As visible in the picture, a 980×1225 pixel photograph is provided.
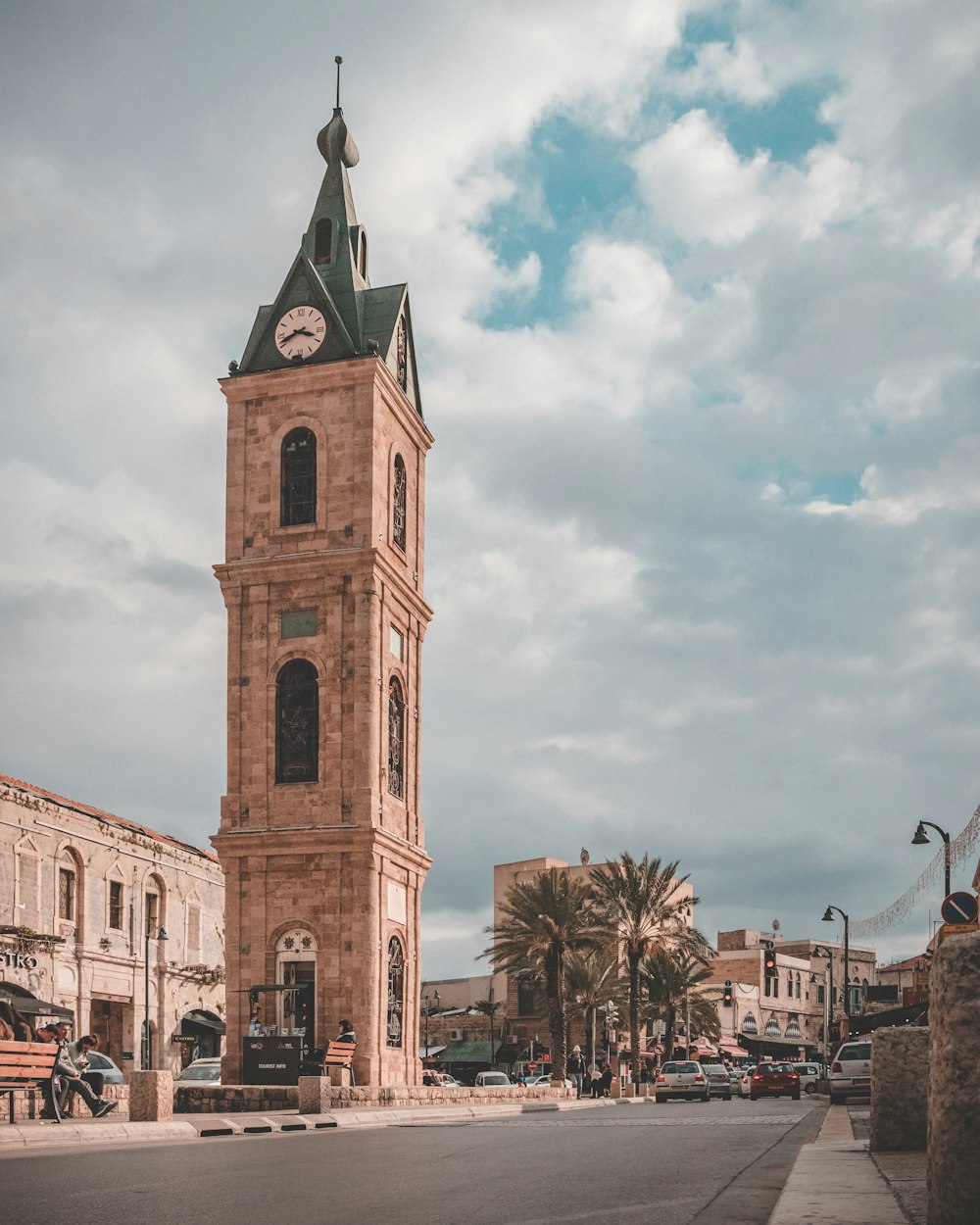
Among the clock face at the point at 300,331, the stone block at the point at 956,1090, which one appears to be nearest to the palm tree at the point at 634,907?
the clock face at the point at 300,331

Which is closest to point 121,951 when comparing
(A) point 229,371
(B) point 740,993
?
(A) point 229,371

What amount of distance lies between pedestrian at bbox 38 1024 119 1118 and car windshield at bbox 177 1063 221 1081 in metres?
16.3

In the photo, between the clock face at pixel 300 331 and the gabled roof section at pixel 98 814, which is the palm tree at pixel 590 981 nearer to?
the gabled roof section at pixel 98 814

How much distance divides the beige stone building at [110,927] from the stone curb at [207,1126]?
38.9ft

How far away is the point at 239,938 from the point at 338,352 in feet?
52.1

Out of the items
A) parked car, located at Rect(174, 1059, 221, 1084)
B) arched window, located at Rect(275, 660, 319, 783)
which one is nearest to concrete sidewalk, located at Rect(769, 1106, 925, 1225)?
parked car, located at Rect(174, 1059, 221, 1084)

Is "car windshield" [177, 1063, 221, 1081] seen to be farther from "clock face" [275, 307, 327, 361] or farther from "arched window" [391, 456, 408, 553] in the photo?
"clock face" [275, 307, 327, 361]

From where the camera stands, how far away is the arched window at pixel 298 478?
41.4 m

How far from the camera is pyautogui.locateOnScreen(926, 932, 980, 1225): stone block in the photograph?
557 centimetres

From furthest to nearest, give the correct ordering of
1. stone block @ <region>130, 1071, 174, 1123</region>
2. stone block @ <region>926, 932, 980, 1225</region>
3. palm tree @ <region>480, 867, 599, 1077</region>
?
palm tree @ <region>480, 867, 599, 1077</region>
stone block @ <region>130, 1071, 174, 1123</region>
stone block @ <region>926, 932, 980, 1225</region>

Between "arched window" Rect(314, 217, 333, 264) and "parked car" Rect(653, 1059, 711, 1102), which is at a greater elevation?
"arched window" Rect(314, 217, 333, 264)

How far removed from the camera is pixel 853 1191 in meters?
8.18

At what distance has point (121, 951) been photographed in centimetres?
4719

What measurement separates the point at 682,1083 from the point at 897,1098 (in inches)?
1332
